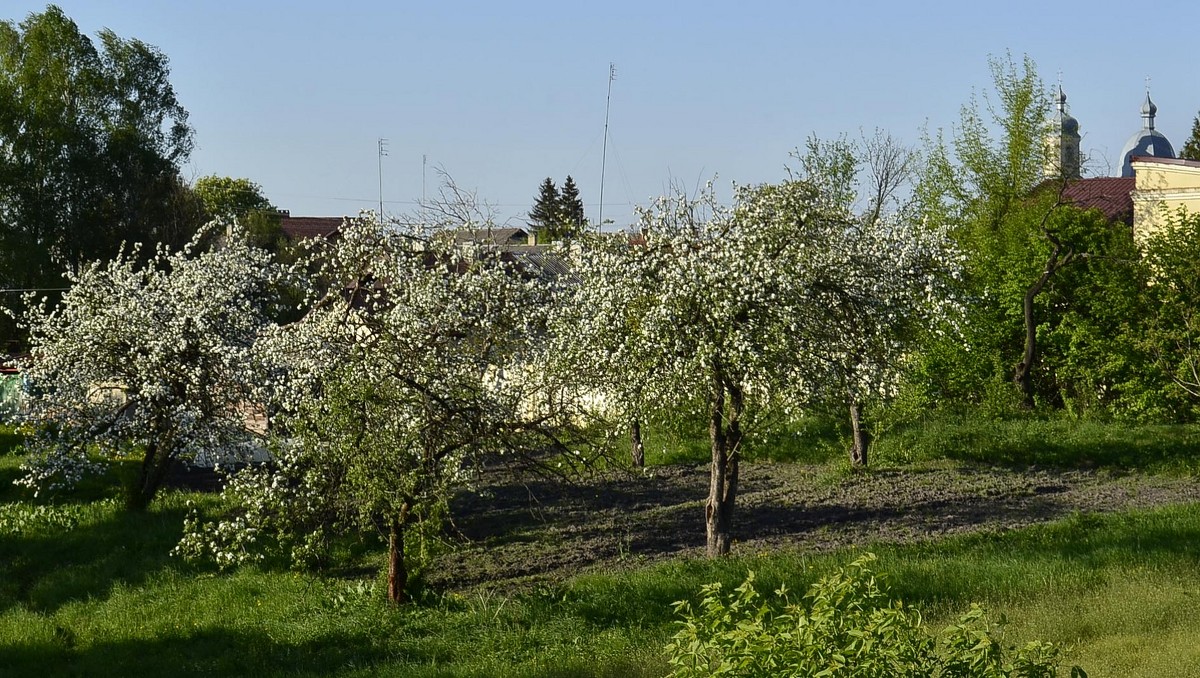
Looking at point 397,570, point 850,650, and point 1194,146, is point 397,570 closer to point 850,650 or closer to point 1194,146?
point 850,650

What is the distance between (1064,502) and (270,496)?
11.0 metres

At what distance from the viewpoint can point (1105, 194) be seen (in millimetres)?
40344

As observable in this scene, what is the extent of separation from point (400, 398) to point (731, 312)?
358 centimetres

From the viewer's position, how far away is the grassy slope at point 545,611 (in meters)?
9.36

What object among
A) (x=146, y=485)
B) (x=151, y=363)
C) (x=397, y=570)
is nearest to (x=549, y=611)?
(x=397, y=570)

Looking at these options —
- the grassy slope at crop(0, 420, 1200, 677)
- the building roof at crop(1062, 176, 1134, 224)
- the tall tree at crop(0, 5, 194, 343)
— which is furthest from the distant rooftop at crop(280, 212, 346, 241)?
the grassy slope at crop(0, 420, 1200, 677)

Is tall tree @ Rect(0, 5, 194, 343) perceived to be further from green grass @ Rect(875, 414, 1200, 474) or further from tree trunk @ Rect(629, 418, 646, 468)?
green grass @ Rect(875, 414, 1200, 474)

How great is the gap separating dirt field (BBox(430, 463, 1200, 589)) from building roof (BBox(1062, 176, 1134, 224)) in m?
20.1

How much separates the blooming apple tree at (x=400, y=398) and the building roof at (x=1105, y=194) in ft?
89.0

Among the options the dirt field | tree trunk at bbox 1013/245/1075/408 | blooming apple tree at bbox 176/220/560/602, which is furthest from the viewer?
tree trunk at bbox 1013/245/1075/408

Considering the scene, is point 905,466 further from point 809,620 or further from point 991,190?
point 991,190

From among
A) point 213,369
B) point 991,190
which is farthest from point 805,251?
point 991,190

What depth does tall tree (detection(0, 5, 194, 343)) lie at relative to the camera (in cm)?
3816

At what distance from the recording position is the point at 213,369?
16859mm
